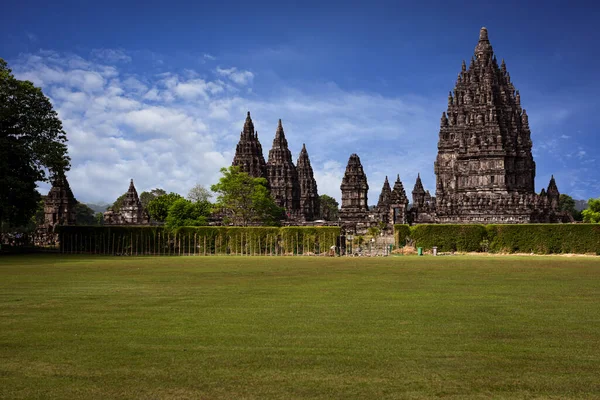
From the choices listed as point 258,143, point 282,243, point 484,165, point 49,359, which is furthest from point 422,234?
point 258,143

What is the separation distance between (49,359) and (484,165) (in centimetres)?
6850

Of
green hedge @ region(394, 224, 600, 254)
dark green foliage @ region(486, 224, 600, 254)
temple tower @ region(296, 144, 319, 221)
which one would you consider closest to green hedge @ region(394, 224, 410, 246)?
green hedge @ region(394, 224, 600, 254)

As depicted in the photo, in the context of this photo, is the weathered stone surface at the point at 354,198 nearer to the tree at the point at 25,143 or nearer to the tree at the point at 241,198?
the tree at the point at 241,198

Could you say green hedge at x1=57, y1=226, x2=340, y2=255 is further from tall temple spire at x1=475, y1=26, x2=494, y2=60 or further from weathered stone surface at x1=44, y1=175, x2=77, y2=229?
tall temple spire at x1=475, y1=26, x2=494, y2=60

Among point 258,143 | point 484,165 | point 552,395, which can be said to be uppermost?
point 258,143

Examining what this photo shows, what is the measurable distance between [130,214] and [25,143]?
42153mm

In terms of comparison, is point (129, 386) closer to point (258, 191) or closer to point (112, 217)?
point (258, 191)

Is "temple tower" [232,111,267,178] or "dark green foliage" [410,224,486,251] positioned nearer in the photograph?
"dark green foliage" [410,224,486,251]

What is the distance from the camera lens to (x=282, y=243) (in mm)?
49875

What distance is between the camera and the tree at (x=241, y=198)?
7488 centimetres

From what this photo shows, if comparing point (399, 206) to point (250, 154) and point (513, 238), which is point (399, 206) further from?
point (250, 154)

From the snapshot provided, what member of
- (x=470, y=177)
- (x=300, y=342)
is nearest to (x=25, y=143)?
(x=300, y=342)

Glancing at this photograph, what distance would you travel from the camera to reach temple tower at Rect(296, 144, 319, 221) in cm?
11106

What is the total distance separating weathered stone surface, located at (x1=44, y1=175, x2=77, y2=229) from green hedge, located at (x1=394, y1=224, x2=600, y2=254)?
140ft
